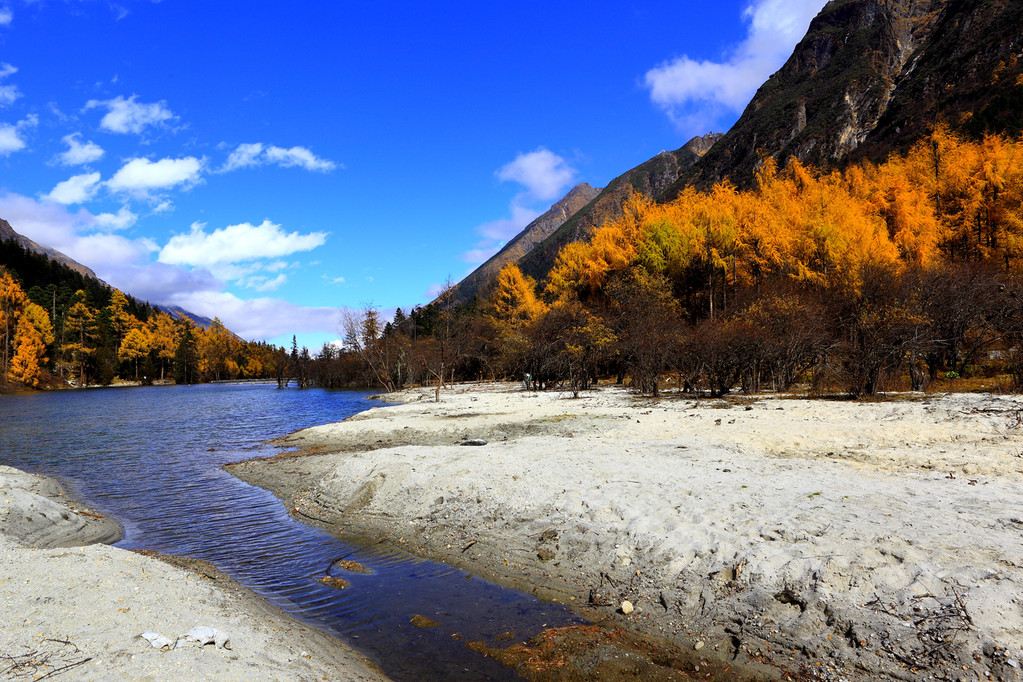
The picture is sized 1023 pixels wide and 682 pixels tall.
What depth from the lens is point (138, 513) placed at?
1053 cm

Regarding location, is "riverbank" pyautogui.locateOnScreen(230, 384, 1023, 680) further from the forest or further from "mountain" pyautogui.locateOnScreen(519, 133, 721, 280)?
"mountain" pyautogui.locateOnScreen(519, 133, 721, 280)

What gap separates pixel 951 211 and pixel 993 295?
2196 centimetres

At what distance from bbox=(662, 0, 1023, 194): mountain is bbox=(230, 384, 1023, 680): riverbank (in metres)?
56.5

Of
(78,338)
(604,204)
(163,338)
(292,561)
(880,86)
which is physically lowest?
(292,561)

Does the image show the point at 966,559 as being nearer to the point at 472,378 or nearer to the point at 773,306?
the point at 773,306

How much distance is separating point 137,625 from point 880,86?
357ft

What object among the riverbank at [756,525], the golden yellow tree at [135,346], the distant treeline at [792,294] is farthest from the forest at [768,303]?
the golden yellow tree at [135,346]

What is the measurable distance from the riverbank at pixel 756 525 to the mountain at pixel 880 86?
56.5 metres

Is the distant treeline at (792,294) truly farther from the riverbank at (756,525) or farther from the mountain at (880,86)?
the mountain at (880,86)

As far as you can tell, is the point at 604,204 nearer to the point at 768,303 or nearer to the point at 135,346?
the point at 135,346

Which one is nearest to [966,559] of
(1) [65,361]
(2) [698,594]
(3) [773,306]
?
(2) [698,594]

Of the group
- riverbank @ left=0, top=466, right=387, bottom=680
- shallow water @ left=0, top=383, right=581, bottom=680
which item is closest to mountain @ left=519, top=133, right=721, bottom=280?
shallow water @ left=0, top=383, right=581, bottom=680

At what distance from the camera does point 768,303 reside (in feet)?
81.7

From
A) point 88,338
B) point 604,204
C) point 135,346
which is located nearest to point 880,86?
point 604,204
